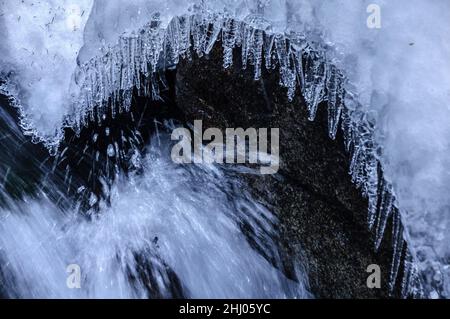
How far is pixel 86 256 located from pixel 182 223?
731 millimetres

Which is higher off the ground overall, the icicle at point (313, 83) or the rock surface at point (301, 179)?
the icicle at point (313, 83)

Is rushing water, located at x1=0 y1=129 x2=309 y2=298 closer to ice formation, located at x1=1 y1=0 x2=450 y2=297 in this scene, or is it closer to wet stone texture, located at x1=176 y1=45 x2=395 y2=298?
wet stone texture, located at x1=176 y1=45 x2=395 y2=298

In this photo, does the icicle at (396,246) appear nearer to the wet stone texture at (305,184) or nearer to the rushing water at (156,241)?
the wet stone texture at (305,184)

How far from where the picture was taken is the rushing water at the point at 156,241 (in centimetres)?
314

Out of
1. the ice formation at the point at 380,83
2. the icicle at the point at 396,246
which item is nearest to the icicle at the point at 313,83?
the ice formation at the point at 380,83

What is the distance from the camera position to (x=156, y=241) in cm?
334

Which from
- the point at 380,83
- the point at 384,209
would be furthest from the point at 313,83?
the point at 384,209

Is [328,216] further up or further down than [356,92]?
further down

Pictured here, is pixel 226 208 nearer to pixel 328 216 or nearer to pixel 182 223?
pixel 182 223

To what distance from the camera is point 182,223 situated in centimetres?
334
